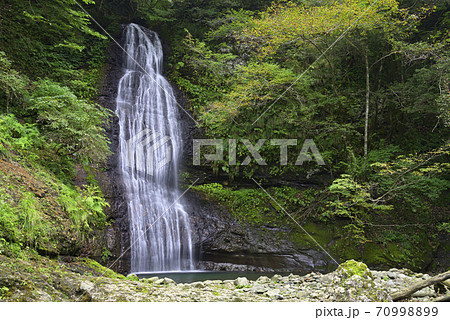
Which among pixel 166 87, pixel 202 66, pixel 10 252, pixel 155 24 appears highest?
pixel 155 24

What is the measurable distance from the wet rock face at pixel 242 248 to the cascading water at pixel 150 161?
44 cm

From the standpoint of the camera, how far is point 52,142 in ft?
20.1

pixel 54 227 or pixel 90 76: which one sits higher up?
pixel 90 76

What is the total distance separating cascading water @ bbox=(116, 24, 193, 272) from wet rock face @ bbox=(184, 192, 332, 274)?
438 mm

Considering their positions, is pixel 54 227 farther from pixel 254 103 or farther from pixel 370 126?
pixel 370 126

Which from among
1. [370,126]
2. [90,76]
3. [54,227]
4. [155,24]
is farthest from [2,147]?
[155,24]

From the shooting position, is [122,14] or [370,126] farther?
[122,14]

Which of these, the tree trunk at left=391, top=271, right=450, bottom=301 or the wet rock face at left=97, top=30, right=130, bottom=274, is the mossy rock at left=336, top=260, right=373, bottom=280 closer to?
the tree trunk at left=391, top=271, right=450, bottom=301

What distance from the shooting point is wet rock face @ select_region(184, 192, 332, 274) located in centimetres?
836

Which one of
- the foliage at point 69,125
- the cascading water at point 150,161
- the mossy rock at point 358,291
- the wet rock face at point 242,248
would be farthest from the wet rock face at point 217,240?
the mossy rock at point 358,291

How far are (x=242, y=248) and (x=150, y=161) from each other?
432 centimetres

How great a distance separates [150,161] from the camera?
9.91 meters
